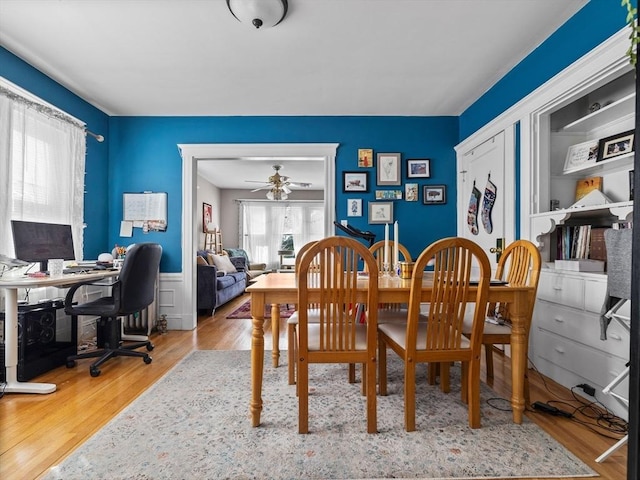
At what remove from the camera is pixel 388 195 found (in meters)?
3.84

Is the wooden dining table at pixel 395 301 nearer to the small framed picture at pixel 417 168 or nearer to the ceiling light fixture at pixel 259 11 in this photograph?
the ceiling light fixture at pixel 259 11

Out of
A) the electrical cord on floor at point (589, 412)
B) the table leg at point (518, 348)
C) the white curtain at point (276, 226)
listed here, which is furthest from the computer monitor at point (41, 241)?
the white curtain at point (276, 226)

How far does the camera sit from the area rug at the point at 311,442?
55.6 inches

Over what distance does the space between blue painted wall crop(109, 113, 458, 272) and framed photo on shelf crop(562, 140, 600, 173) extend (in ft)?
4.58

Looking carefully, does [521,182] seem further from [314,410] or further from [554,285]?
[314,410]

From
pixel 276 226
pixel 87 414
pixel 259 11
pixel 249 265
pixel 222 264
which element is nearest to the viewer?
pixel 87 414

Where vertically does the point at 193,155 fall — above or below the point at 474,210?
above

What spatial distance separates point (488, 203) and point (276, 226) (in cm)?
605

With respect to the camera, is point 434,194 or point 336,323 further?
point 434,194

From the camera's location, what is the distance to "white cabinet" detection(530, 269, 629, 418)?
1.89 meters

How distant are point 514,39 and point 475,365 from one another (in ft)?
7.50

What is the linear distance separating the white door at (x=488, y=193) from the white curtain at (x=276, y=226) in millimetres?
5117

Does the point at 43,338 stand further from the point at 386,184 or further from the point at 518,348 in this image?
the point at 386,184

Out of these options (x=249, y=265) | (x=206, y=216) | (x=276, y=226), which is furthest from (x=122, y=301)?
(x=276, y=226)
